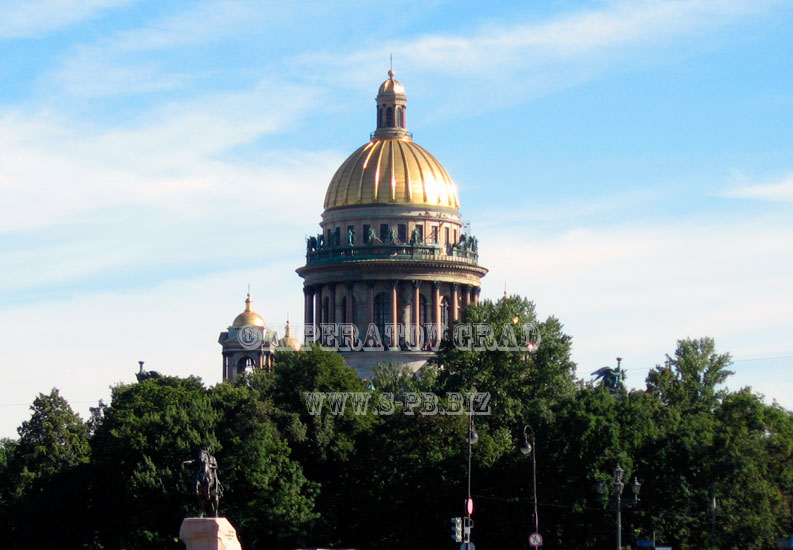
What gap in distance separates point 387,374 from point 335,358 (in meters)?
14.3

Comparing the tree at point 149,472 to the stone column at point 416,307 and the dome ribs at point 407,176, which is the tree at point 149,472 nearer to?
the stone column at point 416,307

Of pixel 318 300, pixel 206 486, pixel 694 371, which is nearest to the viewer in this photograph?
pixel 206 486

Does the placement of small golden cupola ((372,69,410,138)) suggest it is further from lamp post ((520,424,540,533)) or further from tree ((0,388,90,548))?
lamp post ((520,424,540,533))

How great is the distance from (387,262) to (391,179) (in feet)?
A: 21.4

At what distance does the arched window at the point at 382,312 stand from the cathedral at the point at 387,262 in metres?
0.07

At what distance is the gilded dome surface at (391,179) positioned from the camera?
144 metres

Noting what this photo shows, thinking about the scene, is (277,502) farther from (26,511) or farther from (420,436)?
(26,511)

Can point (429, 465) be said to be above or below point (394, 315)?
below

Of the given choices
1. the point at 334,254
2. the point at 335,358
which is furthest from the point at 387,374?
the point at 334,254

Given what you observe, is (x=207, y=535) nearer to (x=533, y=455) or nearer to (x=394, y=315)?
(x=533, y=455)

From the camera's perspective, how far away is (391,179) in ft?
474

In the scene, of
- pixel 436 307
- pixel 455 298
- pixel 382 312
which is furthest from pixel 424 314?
pixel 382 312

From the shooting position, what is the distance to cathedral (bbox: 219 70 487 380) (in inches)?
5600

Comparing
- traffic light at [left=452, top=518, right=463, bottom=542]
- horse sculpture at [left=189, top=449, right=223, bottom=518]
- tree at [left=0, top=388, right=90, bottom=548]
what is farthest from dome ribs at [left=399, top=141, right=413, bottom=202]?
horse sculpture at [left=189, top=449, right=223, bottom=518]
